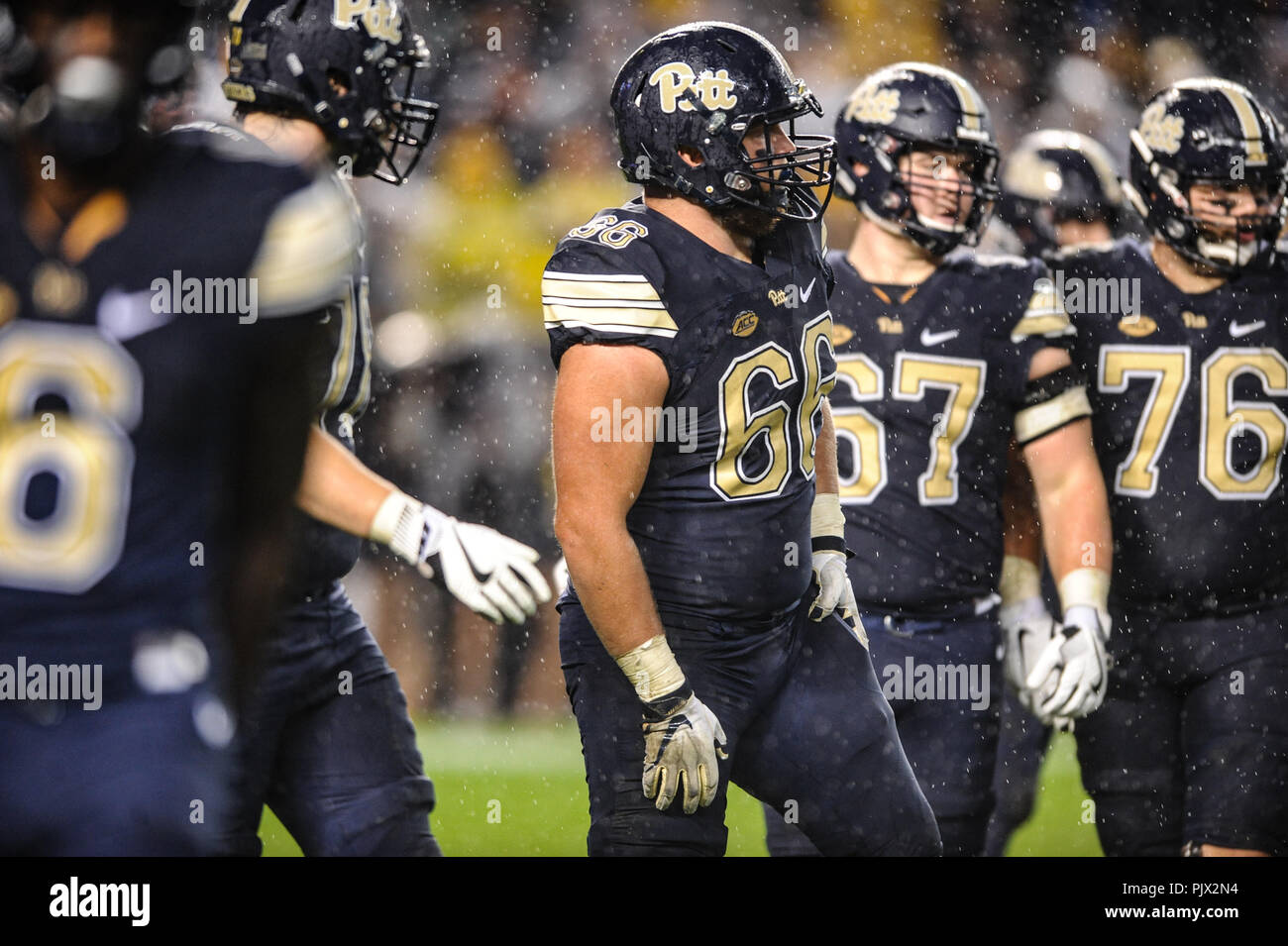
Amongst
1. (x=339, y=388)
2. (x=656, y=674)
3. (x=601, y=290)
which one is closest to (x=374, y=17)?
(x=339, y=388)

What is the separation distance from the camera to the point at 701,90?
7.61 ft

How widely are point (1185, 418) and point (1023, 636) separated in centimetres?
52

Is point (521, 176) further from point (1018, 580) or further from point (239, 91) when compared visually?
point (1018, 580)

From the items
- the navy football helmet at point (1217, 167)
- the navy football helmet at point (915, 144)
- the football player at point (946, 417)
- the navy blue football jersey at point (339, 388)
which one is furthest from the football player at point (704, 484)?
the navy football helmet at point (1217, 167)

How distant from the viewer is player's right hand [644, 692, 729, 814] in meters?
2.18

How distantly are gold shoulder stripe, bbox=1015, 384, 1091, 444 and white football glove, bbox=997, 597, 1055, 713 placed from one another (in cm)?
37

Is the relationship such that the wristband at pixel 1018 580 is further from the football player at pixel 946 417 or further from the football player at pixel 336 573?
the football player at pixel 336 573

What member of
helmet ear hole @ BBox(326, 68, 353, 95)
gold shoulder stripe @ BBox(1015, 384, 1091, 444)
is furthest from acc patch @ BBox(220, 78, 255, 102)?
gold shoulder stripe @ BBox(1015, 384, 1091, 444)

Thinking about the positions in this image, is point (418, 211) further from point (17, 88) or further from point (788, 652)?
point (17, 88)

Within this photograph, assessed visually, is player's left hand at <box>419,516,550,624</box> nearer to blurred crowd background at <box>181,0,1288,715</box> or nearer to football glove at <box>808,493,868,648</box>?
football glove at <box>808,493,868,648</box>

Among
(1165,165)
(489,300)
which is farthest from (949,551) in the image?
(489,300)
